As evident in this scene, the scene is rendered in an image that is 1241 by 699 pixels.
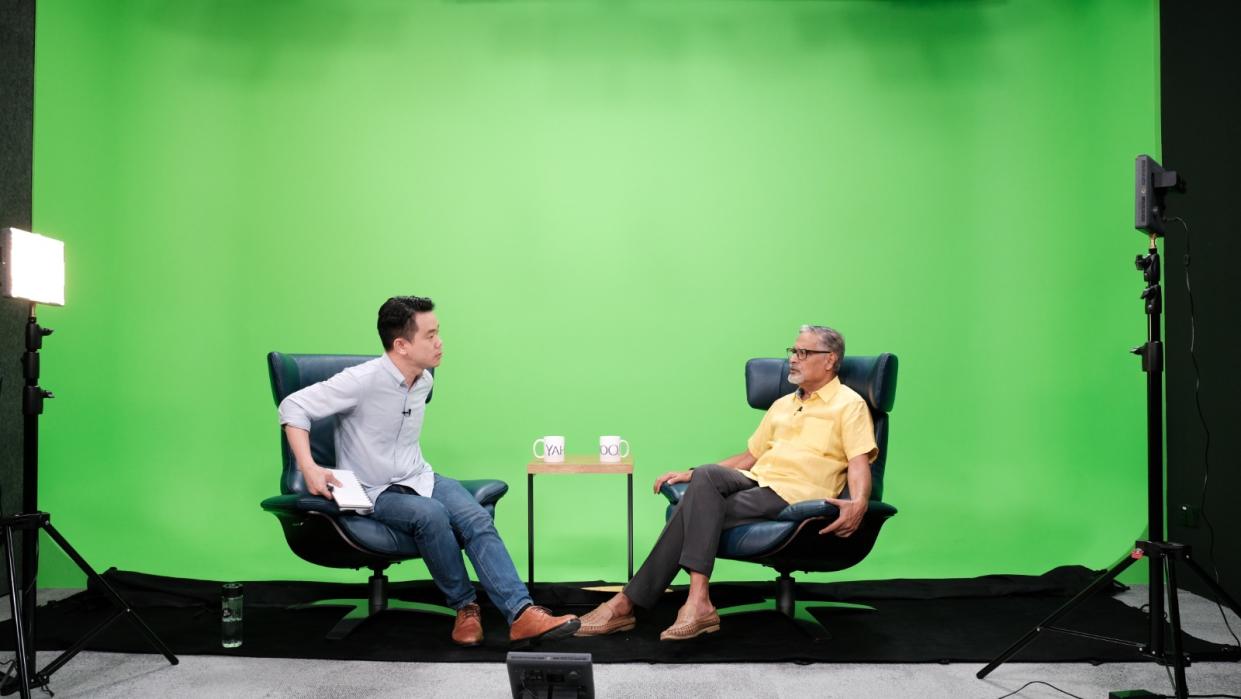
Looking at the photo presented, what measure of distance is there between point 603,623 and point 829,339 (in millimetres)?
1257

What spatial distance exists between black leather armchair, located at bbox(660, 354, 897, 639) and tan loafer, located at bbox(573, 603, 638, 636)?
0.42 meters

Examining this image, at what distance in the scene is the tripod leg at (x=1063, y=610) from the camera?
2.16 metres

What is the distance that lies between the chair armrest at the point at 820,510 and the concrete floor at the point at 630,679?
1.48 feet

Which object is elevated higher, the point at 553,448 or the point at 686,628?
the point at 553,448

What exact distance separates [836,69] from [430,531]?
269 cm

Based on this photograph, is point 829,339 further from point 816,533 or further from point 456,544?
point 456,544

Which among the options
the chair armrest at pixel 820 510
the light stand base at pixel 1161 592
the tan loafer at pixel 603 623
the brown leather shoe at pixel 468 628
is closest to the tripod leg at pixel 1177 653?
the light stand base at pixel 1161 592

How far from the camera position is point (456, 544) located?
2.74 meters

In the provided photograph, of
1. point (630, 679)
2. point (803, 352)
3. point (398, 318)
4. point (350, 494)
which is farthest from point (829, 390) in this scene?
point (350, 494)

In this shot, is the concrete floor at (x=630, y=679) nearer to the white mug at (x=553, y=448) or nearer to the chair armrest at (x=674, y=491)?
the chair armrest at (x=674, y=491)

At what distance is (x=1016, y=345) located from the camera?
371 cm

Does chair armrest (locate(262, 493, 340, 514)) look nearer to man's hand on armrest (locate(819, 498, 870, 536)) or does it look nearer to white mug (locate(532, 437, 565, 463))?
white mug (locate(532, 437, 565, 463))

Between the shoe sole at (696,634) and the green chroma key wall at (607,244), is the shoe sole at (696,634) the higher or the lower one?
the lower one

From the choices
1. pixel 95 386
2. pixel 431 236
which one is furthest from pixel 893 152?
pixel 95 386
